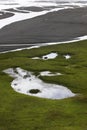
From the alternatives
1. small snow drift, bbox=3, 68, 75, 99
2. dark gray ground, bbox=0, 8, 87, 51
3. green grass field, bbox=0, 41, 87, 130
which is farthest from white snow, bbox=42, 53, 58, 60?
small snow drift, bbox=3, 68, 75, 99

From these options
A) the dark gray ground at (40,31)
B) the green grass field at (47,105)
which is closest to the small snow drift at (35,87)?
the green grass field at (47,105)

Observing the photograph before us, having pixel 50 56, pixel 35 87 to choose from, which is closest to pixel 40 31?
pixel 50 56

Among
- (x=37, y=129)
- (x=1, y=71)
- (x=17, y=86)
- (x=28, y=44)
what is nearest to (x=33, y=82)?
(x=17, y=86)

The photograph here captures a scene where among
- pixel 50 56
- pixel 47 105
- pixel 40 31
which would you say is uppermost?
pixel 47 105

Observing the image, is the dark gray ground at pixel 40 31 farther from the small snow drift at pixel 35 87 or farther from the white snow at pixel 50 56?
the small snow drift at pixel 35 87

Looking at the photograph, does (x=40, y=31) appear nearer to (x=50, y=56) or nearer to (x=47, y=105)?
(x=50, y=56)

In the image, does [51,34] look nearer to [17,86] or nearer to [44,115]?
[17,86]
